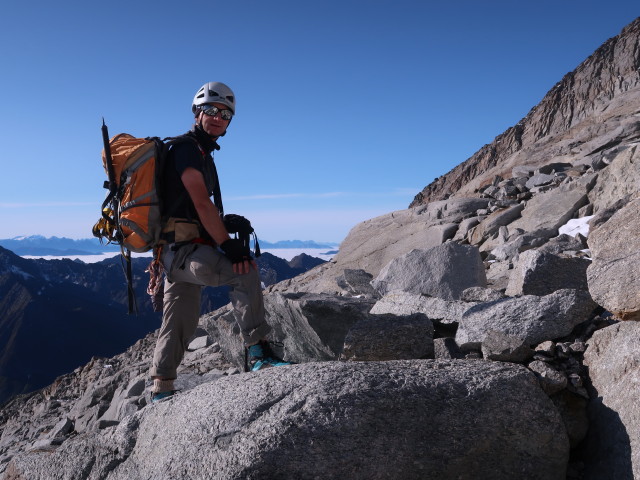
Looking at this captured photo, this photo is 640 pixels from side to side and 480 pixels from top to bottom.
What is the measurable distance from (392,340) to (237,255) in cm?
189

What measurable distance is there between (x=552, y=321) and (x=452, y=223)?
1280cm

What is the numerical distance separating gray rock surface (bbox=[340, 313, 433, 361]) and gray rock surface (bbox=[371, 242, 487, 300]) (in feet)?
12.7

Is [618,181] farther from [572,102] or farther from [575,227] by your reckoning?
[572,102]

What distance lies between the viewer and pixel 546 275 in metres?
6.94

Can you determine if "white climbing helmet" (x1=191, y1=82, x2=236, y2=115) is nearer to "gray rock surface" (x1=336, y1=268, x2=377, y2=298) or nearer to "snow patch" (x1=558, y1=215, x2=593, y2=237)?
"gray rock surface" (x1=336, y1=268, x2=377, y2=298)

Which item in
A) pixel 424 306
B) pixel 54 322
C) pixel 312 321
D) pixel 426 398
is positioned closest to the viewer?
pixel 426 398

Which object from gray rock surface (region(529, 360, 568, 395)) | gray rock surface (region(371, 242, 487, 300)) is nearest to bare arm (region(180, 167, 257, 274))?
gray rock surface (region(529, 360, 568, 395))

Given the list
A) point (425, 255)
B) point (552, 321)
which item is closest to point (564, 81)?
point (425, 255)

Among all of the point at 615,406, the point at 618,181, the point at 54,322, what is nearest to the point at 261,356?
the point at 615,406

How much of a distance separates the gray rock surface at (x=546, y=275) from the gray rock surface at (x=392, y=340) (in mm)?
1874

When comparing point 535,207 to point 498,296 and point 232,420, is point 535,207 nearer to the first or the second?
point 498,296

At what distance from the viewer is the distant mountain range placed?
9362cm

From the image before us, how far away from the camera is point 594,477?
395 cm

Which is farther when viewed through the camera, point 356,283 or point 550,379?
point 356,283
